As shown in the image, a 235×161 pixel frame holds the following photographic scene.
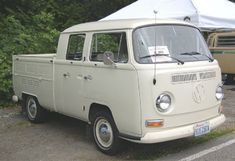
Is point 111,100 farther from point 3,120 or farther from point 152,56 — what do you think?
point 3,120

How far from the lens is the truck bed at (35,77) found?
787cm

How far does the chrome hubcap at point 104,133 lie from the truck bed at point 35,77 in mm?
1539

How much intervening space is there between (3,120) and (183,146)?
4340mm

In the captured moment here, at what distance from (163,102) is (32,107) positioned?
3.87 metres

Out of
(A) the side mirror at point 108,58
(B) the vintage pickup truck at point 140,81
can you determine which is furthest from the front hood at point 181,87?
(A) the side mirror at point 108,58

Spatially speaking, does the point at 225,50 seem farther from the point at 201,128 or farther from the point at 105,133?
the point at 105,133

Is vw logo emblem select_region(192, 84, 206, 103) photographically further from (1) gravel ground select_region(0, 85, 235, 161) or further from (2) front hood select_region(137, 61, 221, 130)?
(1) gravel ground select_region(0, 85, 235, 161)

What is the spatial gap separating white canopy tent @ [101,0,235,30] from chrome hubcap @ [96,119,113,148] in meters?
6.27

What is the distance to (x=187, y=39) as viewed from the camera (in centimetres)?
661

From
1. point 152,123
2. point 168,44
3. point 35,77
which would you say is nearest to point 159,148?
point 152,123

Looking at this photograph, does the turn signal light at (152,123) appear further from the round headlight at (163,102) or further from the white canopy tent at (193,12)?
the white canopy tent at (193,12)

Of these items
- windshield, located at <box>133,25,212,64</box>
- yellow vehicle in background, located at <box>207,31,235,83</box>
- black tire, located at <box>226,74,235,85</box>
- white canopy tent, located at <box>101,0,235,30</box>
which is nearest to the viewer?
windshield, located at <box>133,25,212,64</box>

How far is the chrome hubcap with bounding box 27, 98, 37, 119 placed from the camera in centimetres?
871

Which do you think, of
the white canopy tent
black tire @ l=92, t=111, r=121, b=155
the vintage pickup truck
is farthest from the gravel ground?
the white canopy tent
